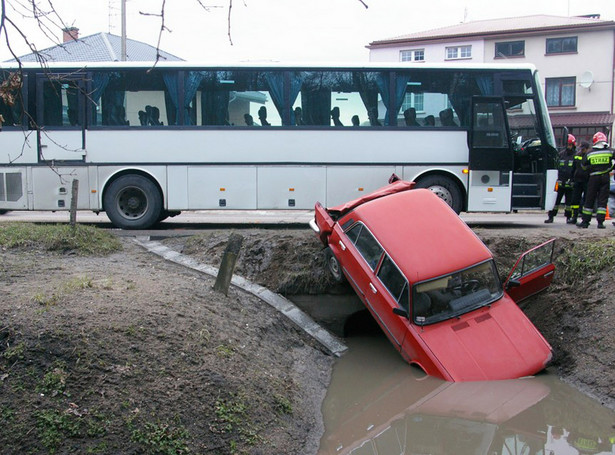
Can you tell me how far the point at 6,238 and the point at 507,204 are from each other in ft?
31.3

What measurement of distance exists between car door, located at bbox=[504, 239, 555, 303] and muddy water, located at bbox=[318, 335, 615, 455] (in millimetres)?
1507

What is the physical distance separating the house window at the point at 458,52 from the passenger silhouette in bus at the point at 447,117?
28.6m

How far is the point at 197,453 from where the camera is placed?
5.08 m

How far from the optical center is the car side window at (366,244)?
8.47m

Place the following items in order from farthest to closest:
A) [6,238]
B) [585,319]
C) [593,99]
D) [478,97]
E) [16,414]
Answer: [593,99], [478,97], [6,238], [585,319], [16,414]

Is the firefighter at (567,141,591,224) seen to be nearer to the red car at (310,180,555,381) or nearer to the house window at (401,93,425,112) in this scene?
the house window at (401,93,425,112)

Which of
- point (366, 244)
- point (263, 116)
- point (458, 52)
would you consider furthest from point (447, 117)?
point (458, 52)

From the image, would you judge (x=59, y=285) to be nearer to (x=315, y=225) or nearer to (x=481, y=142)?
(x=315, y=225)

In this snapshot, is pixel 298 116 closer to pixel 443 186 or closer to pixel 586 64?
pixel 443 186

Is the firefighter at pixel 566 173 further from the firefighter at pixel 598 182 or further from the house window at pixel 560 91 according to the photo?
the house window at pixel 560 91

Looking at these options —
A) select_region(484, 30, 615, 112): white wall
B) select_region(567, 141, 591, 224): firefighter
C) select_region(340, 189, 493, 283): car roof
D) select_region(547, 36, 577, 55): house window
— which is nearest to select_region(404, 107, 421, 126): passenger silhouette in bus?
select_region(567, 141, 591, 224): firefighter

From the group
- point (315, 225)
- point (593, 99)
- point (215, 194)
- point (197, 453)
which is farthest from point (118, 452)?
point (593, 99)

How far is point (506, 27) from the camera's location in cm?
3941

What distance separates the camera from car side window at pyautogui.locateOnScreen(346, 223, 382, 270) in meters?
8.47
